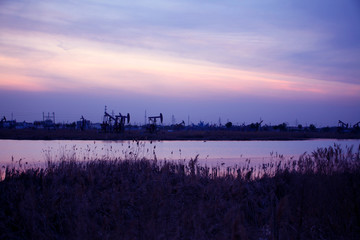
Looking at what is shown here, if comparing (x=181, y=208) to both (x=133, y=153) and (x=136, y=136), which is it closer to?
(x=133, y=153)

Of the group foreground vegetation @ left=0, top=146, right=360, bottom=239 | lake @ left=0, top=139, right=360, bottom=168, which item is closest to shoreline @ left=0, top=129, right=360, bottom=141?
lake @ left=0, top=139, right=360, bottom=168

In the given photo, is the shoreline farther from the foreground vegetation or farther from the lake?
the foreground vegetation

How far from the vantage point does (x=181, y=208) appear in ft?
20.8

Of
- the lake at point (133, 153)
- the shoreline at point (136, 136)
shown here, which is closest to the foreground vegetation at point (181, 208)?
the lake at point (133, 153)

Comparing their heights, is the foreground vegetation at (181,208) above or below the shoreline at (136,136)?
below

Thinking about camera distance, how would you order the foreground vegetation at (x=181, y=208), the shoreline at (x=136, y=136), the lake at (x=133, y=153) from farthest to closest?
the shoreline at (x=136, y=136) < the lake at (x=133, y=153) < the foreground vegetation at (x=181, y=208)

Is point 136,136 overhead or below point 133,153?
overhead

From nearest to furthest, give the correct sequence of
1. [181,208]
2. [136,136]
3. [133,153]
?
[181,208]
[133,153]
[136,136]

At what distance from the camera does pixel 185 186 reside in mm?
7758

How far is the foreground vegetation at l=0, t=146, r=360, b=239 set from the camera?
5176 mm

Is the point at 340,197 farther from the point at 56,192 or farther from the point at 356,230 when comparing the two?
Answer: the point at 56,192

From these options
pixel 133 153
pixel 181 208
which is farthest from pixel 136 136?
pixel 181 208

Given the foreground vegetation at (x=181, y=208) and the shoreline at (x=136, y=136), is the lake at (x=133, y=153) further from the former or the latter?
the shoreline at (x=136, y=136)

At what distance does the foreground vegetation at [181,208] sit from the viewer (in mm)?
5176
